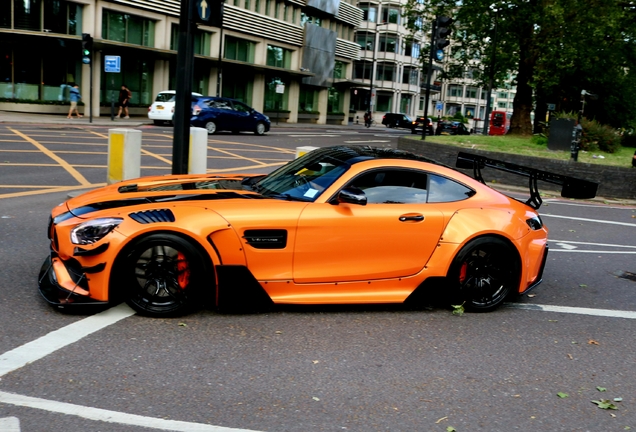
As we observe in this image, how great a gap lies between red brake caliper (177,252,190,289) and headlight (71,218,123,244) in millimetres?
520

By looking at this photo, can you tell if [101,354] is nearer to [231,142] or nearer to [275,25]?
[231,142]

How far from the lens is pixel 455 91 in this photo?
12138 cm

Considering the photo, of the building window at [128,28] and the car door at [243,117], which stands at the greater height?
the building window at [128,28]

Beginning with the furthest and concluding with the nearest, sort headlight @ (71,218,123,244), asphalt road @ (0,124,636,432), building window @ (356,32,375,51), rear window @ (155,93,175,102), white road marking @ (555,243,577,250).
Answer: building window @ (356,32,375,51), rear window @ (155,93,175,102), white road marking @ (555,243,577,250), headlight @ (71,218,123,244), asphalt road @ (0,124,636,432)

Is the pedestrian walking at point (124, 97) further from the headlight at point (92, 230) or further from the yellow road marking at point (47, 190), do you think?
the headlight at point (92, 230)

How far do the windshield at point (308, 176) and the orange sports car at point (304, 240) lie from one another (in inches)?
0.7

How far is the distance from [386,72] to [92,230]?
8677cm

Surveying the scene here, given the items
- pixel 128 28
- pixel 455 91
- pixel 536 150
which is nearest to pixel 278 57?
pixel 128 28

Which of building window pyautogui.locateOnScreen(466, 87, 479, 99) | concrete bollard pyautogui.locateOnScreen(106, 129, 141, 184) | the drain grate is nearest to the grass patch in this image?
the drain grate

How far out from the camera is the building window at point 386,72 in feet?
290

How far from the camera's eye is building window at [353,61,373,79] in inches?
3462

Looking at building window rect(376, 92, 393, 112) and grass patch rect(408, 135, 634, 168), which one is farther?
building window rect(376, 92, 393, 112)

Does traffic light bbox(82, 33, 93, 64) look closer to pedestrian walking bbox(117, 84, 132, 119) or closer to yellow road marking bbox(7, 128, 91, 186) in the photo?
pedestrian walking bbox(117, 84, 132, 119)

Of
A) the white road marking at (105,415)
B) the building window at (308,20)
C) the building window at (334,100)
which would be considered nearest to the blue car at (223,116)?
the white road marking at (105,415)
